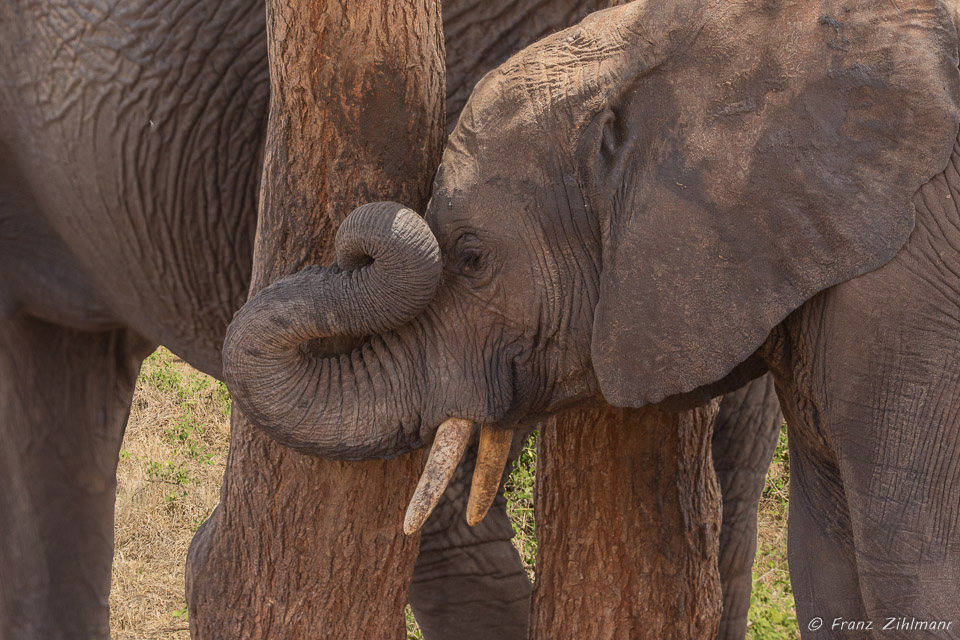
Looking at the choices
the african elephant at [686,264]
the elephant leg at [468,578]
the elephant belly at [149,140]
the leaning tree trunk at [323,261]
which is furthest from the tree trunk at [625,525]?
the elephant belly at [149,140]

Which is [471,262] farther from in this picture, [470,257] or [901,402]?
[901,402]

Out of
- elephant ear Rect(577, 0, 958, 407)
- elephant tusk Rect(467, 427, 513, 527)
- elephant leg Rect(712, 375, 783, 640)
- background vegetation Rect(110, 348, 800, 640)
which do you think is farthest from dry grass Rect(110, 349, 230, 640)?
elephant ear Rect(577, 0, 958, 407)

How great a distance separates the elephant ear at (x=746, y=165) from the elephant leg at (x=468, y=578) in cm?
101

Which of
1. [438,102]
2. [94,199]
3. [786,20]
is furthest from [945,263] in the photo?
[94,199]

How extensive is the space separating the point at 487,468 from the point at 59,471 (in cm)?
177

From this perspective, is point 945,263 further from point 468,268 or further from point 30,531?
point 30,531

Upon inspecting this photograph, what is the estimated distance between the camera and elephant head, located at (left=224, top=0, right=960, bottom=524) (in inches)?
73.2

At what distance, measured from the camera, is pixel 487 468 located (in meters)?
2.20

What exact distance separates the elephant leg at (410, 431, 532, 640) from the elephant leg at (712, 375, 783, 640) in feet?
1.94

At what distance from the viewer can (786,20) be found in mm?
1895

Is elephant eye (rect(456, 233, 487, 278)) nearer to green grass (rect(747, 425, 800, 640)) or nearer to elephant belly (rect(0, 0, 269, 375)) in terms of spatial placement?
elephant belly (rect(0, 0, 269, 375))

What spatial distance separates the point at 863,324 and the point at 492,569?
1421 mm

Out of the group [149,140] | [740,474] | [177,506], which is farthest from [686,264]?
[177,506]

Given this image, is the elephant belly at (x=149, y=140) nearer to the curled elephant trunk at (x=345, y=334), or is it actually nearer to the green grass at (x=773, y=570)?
the curled elephant trunk at (x=345, y=334)
